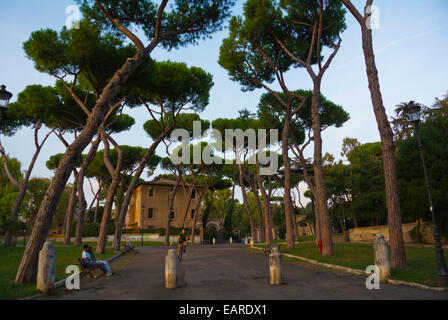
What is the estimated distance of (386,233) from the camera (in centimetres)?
2308

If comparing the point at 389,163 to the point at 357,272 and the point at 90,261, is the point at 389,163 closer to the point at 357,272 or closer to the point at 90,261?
the point at 357,272

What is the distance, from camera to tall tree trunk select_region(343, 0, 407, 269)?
30.6ft

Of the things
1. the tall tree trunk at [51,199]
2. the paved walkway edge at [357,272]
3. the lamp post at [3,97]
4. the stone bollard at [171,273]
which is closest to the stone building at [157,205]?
the paved walkway edge at [357,272]

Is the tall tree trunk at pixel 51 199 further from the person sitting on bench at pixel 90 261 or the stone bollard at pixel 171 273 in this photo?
the stone bollard at pixel 171 273

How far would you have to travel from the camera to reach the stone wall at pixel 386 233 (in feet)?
62.6

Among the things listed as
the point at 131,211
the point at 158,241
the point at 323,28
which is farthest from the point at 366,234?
the point at 131,211

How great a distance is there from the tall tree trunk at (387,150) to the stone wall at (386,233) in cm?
1191

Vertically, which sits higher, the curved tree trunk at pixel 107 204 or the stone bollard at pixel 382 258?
the curved tree trunk at pixel 107 204

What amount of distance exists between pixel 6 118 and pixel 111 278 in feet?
66.4

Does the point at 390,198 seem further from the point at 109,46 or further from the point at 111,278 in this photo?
the point at 109,46

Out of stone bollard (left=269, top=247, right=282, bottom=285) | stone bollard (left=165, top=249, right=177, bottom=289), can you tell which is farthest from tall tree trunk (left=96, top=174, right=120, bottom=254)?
stone bollard (left=269, top=247, right=282, bottom=285)

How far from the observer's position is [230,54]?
20.3 metres

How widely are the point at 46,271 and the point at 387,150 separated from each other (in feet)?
35.0

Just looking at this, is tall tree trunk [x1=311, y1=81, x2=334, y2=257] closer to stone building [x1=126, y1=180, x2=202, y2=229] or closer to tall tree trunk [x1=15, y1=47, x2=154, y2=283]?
tall tree trunk [x1=15, y1=47, x2=154, y2=283]
